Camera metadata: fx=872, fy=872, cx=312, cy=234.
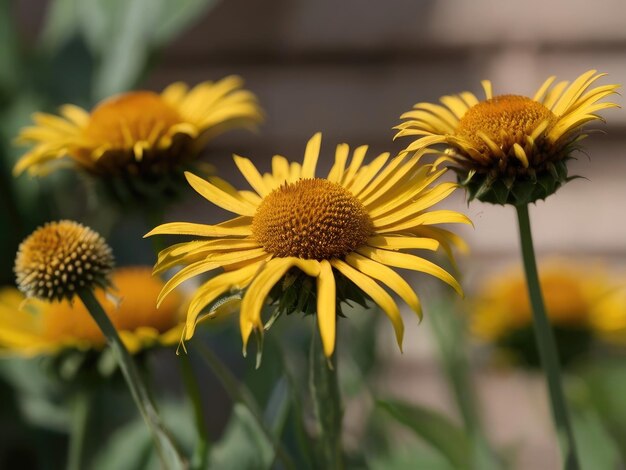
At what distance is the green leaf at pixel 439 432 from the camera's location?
1.77 feet

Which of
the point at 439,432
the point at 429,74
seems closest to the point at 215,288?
the point at 439,432

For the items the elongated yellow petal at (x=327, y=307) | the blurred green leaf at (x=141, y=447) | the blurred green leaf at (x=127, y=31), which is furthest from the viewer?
the blurred green leaf at (x=127, y=31)

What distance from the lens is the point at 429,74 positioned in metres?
1.34

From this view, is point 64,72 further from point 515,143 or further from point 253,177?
point 515,143

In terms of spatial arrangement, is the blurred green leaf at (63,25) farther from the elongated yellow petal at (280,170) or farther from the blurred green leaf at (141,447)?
the elongated yellow petal at (280,170)

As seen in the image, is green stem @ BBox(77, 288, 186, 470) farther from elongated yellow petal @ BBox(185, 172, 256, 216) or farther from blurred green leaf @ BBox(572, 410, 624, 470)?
blurred green leaf @ BBox(572, 410, 624, 470)

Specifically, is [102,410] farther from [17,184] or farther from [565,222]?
[565,222]

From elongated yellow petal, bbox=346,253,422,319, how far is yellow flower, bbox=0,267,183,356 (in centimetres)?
25

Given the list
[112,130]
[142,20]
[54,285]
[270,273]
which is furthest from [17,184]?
[270,273]

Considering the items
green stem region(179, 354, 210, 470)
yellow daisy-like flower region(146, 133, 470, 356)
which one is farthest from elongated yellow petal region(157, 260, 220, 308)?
green stem region(179, 354, 210, 470)

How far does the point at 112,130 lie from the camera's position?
2.08ft

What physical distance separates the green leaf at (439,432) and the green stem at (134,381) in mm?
133

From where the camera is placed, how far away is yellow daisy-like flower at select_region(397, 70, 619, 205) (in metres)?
0.44

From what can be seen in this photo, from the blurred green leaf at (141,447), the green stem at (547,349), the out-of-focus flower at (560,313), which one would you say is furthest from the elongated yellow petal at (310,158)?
the out-of-focus flower at (560,313)
